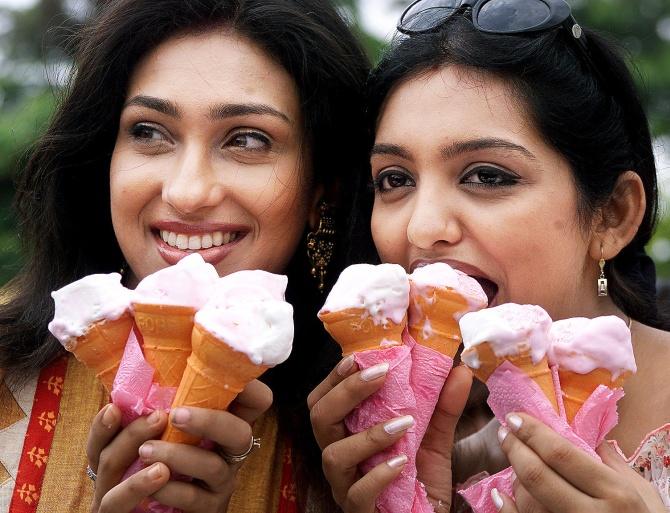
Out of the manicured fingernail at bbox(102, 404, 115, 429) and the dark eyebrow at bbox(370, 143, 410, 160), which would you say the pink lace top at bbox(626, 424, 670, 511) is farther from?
the manicured fingernail at bbox(102, 404, 115, 429)

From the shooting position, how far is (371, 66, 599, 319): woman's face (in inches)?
106

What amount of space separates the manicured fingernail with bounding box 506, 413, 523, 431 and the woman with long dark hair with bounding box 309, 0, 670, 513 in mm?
382

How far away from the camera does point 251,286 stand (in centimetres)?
207

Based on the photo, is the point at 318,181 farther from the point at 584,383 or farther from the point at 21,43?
the point at 21,43

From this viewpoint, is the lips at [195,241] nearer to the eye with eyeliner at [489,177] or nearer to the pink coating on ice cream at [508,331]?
the eye with eyeliner at [489,177]

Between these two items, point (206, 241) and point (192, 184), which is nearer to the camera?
point (192, 184)

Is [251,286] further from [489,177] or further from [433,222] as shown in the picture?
[489,177]

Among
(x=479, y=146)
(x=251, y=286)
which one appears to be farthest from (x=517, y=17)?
(x=251, y=286)

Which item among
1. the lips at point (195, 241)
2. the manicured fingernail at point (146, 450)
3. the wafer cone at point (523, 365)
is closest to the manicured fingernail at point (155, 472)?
the manicured fingernail at point (146, 450)

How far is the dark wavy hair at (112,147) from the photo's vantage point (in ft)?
10.1

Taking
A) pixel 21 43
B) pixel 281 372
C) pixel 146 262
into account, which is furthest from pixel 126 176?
pixel 21 43

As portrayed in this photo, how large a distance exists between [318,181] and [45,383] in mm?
1232

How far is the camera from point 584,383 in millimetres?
2162

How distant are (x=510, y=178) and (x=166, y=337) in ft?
4.01
